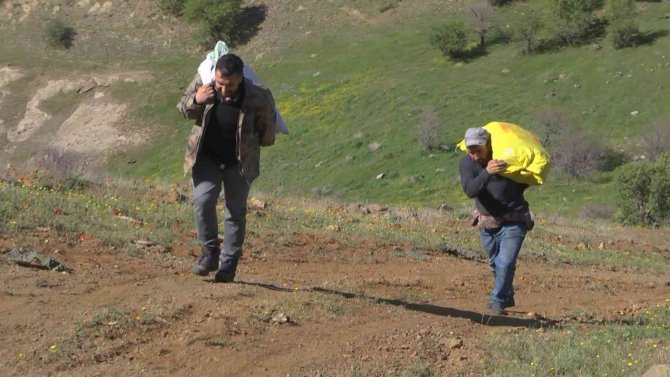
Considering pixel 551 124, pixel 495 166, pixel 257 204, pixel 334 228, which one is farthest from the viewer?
pixel 551 124

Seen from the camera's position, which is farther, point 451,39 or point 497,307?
point 451,39

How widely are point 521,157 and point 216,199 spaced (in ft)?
7.84

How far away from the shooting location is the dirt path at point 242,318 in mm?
5590

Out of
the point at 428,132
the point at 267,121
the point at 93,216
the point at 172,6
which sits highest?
the point at 267,121

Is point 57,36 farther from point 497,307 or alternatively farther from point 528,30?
point 497,307

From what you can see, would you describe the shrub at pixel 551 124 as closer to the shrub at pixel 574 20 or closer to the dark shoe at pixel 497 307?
the shrub at pixel 574 20

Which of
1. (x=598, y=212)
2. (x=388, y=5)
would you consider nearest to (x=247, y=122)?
(x=598, y=212)

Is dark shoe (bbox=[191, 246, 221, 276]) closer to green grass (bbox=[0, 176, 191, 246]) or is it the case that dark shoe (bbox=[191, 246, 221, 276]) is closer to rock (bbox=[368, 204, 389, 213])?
green grass (bbox=[0, 176, 191, 246])

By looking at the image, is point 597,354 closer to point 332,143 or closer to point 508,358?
point 508,358

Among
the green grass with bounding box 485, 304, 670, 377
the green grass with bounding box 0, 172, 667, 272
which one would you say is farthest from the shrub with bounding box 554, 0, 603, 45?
the green grass with bounding box 485, 304, 670, 377

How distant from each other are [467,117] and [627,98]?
752cm

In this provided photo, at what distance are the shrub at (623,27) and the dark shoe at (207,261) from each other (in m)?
42.0

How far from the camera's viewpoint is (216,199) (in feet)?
22.4

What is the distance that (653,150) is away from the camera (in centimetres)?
3625
